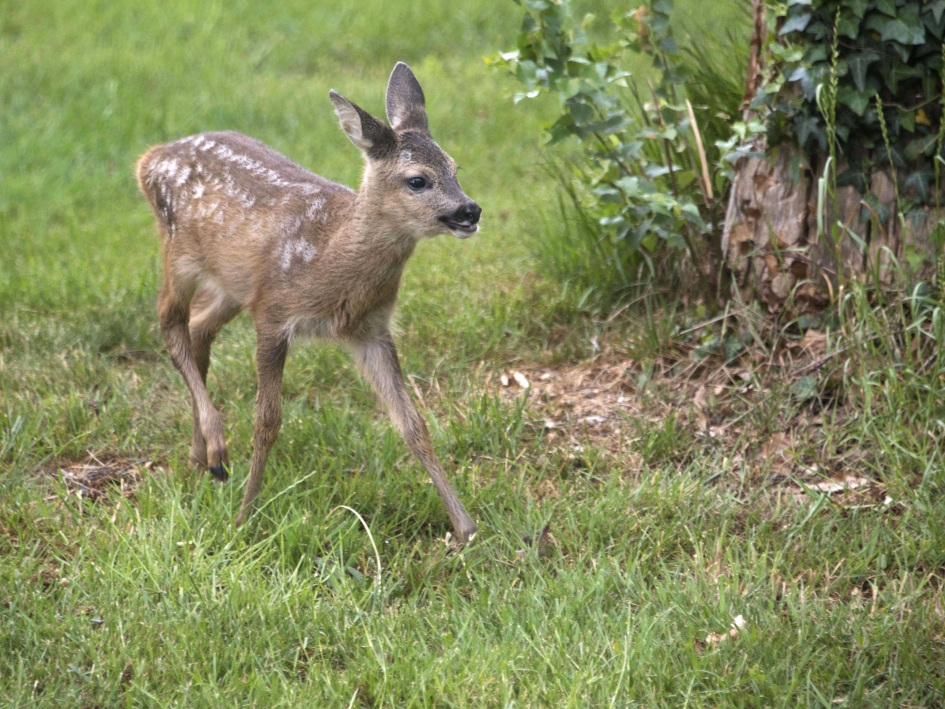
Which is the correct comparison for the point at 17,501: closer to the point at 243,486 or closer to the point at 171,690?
the point at 243,486

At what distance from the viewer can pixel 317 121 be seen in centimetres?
888

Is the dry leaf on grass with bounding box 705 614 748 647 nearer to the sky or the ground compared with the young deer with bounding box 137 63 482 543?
nearer to the ground

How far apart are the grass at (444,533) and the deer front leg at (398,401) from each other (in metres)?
0.17

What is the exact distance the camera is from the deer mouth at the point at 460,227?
4105mm

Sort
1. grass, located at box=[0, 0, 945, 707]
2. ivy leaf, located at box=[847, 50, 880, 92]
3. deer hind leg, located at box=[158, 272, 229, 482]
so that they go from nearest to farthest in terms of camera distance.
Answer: grass, located at box=[0, 0, 945, 707] < ivy leaf, located at box=[847, 50, 880, 92] < deer hind leg, located at box=[158, 272, 229, 482]

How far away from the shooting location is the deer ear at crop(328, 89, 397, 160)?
13.6ft

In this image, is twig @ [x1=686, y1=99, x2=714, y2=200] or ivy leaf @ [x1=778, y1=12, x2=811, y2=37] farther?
twig @ [x1=686, y1=99, x2=714, y2=200]

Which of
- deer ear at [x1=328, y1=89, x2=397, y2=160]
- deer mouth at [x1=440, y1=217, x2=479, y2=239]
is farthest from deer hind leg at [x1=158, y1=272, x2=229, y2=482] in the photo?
deer mouth at [x1=440, y1=217, x2=479, y2=239]

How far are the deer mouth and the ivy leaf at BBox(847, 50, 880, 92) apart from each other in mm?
1773

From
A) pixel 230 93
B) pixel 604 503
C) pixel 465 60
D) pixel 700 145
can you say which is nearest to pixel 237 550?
pixel 604 503

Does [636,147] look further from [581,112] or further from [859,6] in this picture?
[859,6]

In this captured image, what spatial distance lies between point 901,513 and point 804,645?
104 cm

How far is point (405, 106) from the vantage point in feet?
14.7

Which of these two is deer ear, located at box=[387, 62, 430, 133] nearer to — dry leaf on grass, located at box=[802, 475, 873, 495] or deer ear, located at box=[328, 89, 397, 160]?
deer ear, located at box=[328, 89, 397, 160]
